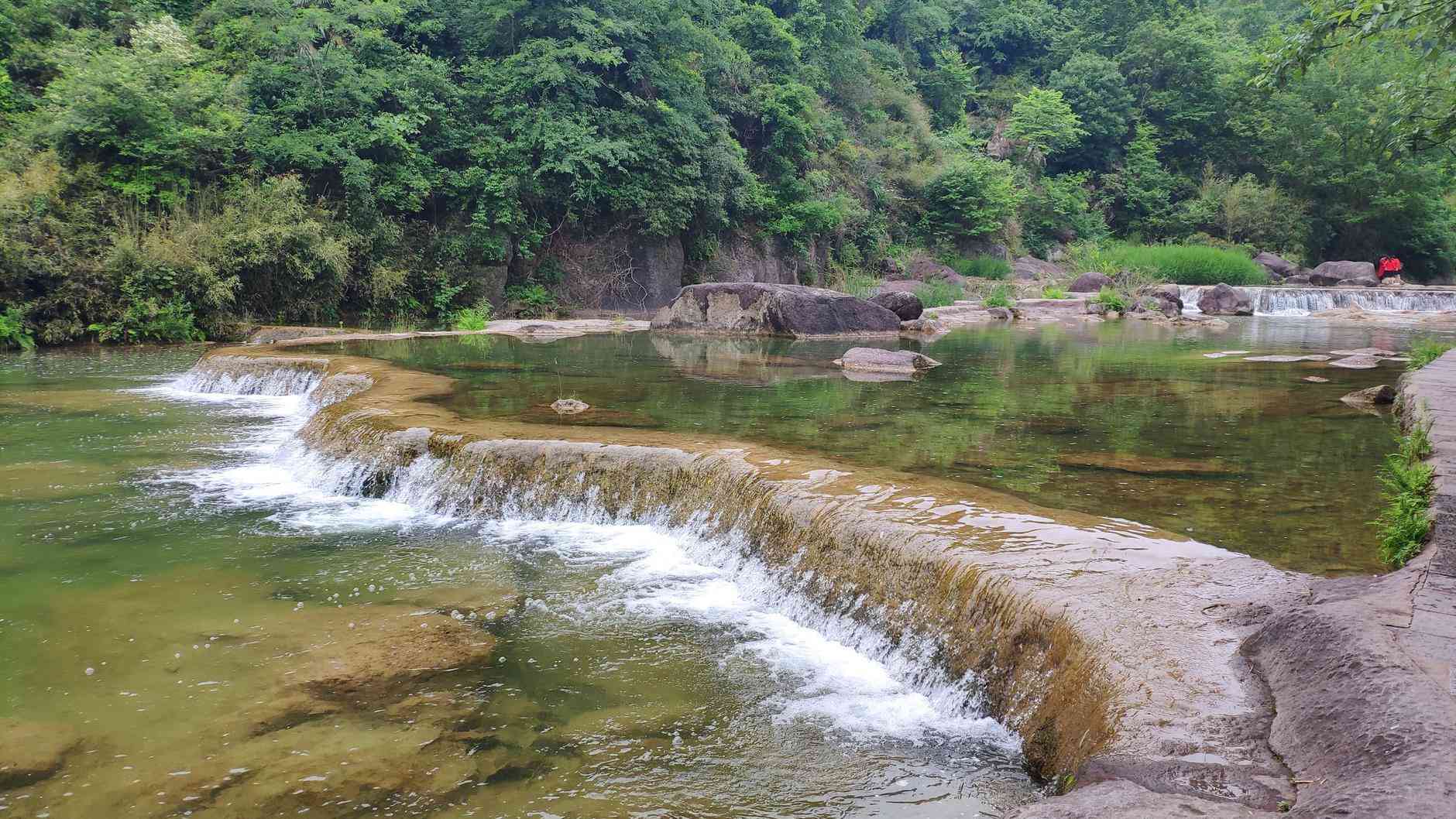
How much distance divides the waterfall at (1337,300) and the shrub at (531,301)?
1888 cm

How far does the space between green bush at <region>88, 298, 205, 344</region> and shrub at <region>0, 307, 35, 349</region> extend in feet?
3.05

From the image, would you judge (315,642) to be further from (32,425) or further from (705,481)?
(32,425)

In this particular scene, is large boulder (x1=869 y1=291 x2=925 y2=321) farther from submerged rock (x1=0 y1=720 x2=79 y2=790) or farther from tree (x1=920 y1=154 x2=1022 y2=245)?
submerged rock (x1=0 y1=720 x2=79 y2=790)

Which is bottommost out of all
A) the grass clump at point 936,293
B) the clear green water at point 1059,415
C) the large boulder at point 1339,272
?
the clear green water at point 1059,415

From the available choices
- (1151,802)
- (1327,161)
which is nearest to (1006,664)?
(1151,802)

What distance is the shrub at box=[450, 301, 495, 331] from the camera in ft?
60.7

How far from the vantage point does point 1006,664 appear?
3789 mm

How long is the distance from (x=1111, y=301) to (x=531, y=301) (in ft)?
51.8

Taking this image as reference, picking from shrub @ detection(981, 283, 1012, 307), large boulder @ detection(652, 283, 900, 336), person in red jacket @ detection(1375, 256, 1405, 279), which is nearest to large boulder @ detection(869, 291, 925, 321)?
large boulder @ detection(652, 283, 900, 336)

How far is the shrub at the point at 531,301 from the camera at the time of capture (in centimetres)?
2244

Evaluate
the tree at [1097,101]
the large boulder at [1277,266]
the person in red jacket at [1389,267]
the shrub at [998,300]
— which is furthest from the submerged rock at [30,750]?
the tree at [1097,101]

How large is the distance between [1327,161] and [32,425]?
43.6 m

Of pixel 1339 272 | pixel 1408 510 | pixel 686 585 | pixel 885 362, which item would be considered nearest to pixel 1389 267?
pixel 1339 272

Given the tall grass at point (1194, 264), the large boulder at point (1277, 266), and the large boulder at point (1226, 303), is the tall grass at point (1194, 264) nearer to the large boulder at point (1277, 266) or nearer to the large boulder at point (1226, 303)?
the large boulder at point (1277, 266)
